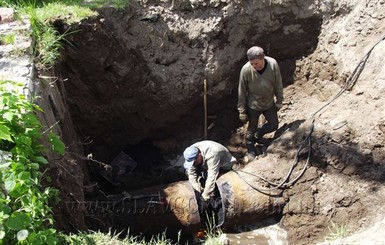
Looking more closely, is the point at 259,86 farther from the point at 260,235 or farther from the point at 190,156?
the point at 260,235

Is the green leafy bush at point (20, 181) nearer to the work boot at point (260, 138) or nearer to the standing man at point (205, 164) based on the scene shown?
the standing man at point (205, 164)

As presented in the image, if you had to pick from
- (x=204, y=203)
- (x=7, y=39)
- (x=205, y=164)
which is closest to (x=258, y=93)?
(x=205, y=164)

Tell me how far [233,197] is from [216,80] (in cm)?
210

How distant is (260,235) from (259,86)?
1990 millimetres

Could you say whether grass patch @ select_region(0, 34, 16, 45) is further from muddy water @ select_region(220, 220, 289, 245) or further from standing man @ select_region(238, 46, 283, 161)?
muddy water @ select_region(220, 220, 289, 245)

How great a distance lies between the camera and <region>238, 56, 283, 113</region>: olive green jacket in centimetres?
540

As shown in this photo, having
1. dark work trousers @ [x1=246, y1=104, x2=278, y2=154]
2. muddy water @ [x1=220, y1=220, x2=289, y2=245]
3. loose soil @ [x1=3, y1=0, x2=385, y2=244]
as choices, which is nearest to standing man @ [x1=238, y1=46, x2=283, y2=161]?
dark work trousers @ [x1=246, y1=104, x2=278, y2=154]

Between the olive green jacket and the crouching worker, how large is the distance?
2.75ft

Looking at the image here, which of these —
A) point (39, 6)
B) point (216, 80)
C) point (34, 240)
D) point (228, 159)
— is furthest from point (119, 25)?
point (34, 240)

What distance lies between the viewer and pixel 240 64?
257 inches

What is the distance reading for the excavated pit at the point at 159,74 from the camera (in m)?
5.72

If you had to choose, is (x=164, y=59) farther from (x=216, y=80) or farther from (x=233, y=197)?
(x=233, y=197)

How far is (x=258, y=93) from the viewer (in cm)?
563

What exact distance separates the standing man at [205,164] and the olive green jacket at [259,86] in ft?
2.73
